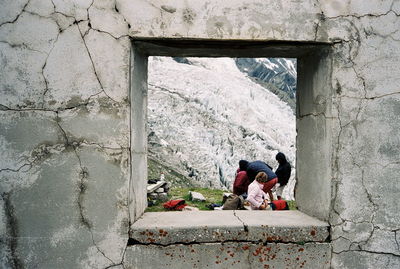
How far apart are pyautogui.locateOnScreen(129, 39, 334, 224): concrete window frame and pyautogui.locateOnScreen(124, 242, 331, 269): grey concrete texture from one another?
0.22 meters

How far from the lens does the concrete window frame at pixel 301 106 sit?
2.13 meters

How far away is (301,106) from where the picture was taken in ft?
8.28

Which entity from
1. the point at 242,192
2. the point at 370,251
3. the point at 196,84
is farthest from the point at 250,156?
the point at 370,251

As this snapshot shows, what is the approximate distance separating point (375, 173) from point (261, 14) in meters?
1.20

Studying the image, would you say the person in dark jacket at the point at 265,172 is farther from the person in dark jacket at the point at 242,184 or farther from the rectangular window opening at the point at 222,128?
the rectangular window opening at the point at 222,128

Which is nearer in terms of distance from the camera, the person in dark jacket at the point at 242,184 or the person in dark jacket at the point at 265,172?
the person in dark jacket at the point at 265,172

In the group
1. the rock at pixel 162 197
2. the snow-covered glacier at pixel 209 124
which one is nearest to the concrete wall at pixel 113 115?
the rock at pixel 162 197

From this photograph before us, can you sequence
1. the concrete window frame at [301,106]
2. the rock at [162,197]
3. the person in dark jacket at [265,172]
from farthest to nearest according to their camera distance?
the rock at [162,197] < the person in dark jacket at [265,172] < the concrete window frame at [301,106]

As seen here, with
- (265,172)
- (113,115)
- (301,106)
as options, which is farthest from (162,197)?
(113,115)

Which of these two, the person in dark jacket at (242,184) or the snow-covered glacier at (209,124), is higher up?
the snow-covered glacier at (209,124)

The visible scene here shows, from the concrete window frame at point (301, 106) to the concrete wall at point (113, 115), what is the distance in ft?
0.18

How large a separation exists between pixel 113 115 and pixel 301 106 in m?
1.36

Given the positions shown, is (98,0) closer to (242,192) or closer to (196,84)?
(242,192)

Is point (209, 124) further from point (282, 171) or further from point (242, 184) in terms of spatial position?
point (242, 184)
